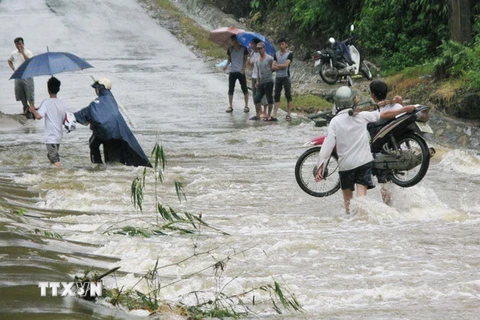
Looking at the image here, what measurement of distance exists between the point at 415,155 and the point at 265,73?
796cm

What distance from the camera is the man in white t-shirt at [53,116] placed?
1385 cm

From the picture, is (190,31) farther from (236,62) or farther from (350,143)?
(350,143)

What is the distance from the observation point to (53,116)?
14.0m

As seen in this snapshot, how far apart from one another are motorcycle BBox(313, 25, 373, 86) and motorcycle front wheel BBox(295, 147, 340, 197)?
10394 millimetres

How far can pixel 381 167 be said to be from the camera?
11.6 meters

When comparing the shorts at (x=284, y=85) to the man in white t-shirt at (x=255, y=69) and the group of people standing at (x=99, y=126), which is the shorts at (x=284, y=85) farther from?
the group of people standing at (x=99, y=126)

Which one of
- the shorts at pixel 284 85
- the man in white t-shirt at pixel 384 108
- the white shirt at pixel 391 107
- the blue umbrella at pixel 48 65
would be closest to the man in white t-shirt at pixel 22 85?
the blue umbrella at pixel 48 65

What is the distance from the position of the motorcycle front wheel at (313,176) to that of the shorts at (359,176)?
2.08 feet

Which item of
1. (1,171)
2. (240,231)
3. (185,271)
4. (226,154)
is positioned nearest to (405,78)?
(226,154)

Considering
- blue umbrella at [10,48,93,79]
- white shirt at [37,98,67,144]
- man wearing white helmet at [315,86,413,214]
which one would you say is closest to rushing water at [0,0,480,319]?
man wearing white helmet at [315,86,413,214]

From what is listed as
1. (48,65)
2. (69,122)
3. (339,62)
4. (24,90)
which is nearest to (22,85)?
(24,90)

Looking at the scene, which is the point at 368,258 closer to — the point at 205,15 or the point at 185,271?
the point at 185,271

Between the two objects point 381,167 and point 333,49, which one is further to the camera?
point 333,49

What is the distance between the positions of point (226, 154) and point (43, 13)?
1716 centimetres
